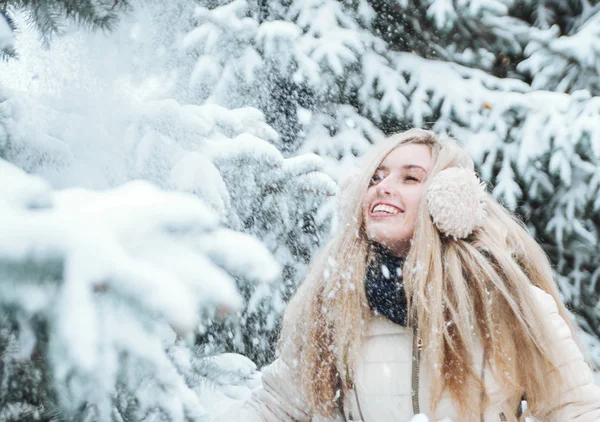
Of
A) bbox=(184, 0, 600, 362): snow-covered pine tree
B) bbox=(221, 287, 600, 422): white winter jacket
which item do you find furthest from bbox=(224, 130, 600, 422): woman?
bbox=(184, 0, 600, 362): snow-covered pine tree

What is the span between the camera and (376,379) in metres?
1.66

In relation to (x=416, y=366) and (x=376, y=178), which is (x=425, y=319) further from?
(x=376, y=178)

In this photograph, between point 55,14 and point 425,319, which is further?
point 425,319

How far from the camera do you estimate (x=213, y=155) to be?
169 centimetres

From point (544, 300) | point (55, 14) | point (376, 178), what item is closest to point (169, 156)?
point (55, 14)

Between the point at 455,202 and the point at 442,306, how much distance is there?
0.34 metres

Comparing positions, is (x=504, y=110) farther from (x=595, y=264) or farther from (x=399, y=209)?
(x=399, y=209)

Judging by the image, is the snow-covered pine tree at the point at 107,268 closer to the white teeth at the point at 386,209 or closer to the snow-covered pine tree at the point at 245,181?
the snow-covered pine tree at the point at 245,181

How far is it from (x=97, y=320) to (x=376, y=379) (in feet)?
4.34

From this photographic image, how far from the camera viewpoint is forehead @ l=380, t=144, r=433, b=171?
6.01 feet

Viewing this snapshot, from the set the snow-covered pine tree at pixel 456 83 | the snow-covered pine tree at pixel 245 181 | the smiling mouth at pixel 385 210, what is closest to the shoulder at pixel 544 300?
the smiling mouth at pixel 385 210

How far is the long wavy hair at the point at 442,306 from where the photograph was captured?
5.26 ft

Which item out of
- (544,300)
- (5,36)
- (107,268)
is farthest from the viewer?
(544,300)

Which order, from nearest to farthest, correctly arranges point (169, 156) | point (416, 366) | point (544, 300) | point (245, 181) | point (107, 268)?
point (107, 268) < point (169, 156) < point (416, 366) < point (544, 300) < point (245, 181)
